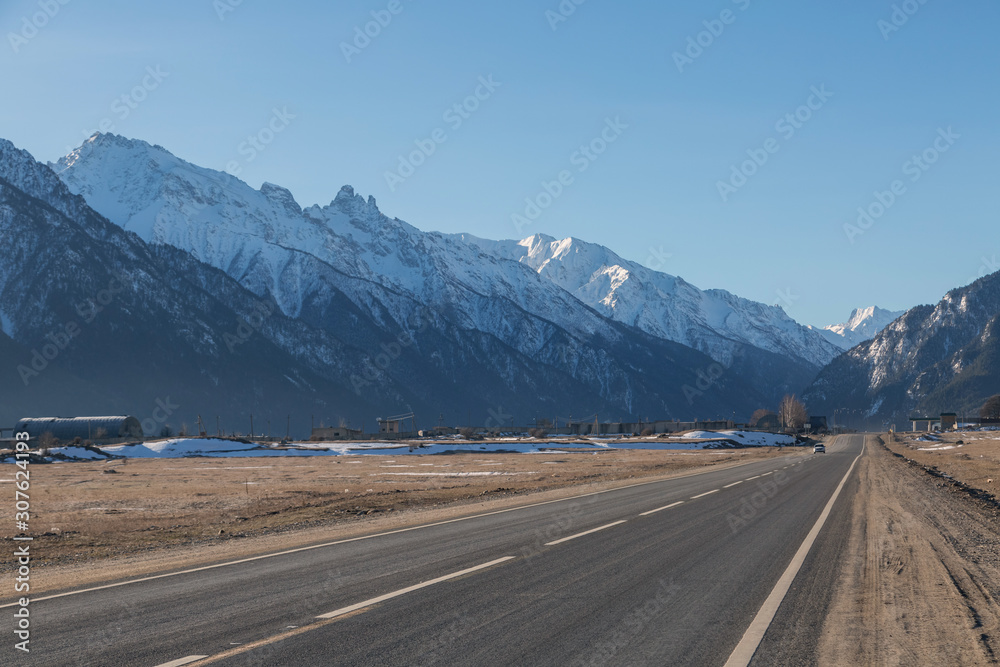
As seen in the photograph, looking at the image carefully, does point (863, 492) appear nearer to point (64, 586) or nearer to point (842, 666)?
point (842, 666)

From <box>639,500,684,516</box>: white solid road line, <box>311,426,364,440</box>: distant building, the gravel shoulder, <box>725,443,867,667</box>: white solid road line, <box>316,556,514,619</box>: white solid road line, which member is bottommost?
<box>311,426,364,440</box>: distant building

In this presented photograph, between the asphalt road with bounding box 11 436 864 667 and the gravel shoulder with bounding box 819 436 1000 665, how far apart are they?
1.37 feet

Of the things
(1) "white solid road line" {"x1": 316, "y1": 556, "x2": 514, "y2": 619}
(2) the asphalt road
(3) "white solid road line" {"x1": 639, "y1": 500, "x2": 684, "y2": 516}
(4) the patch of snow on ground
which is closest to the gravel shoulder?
(2) the asphalt road

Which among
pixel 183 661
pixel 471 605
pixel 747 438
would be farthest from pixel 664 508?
pixel 747 438

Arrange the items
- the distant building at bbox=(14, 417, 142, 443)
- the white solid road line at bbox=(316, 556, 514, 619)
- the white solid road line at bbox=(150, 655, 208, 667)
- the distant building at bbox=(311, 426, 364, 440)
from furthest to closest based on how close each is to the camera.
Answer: the distant building at bbox=(311, 426, 364, 440) < the distant building at bbox=(14, 417, 142, 443) < the white solid road line at bbox=(316, 556, 514, 619) < the white solid road line at bbox=(150, 655, 208, 667)

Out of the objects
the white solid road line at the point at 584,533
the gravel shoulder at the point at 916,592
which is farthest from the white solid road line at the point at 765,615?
the white solid road line at the point at 584,533

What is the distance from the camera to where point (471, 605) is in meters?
10.8

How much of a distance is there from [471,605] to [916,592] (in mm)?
6381

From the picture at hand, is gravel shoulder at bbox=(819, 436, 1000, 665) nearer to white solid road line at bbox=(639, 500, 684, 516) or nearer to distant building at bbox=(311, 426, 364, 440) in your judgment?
white solid road line at bbox=(639, 500, 684, 516)

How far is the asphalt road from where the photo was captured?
28.4 feet

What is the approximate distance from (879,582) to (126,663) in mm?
10418

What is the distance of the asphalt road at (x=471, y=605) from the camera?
8.66 m

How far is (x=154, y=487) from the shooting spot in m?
46.2

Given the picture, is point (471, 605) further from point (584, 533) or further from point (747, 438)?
point (747, 438)
